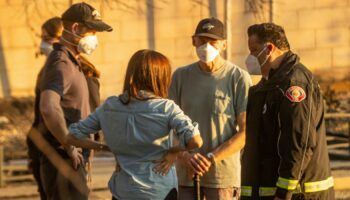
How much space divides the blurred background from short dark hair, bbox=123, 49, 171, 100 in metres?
7.59

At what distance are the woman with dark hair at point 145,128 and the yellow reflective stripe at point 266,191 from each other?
1.93 ft

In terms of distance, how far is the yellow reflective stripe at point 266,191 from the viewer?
17.7 feet

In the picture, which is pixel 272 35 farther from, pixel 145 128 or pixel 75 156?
pixel 75 156

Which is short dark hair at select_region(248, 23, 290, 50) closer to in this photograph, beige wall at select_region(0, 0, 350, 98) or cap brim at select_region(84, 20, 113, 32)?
cap brim at select_region(84, 20, 113, 32)

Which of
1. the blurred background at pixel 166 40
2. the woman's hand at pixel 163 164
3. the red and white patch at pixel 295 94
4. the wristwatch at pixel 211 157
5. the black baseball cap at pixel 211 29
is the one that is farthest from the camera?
the blurred background at pixel 166 40

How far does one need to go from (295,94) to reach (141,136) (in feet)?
2.73

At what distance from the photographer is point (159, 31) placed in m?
13.9

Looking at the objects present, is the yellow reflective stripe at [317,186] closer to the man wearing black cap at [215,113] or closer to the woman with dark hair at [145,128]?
the woman with dark hair at [145,128]

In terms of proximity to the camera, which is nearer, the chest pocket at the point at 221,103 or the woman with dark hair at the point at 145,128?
the woman with dark hair at the point at 145,128

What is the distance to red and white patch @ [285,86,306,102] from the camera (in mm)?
5145

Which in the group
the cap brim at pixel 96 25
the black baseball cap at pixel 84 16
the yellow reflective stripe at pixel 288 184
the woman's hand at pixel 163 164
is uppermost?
the black baseball cap at pixel 84 16

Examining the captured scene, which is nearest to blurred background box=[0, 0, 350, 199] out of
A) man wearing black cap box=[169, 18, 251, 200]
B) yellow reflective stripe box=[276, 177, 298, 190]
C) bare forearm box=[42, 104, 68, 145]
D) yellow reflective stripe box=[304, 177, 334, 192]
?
man wearing black cap box=[169, 18, 251, 200]

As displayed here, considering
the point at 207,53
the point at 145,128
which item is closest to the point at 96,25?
the point at 207,53

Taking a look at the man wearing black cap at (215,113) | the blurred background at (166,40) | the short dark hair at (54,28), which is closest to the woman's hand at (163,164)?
the man wearing black cap at (215,113)
